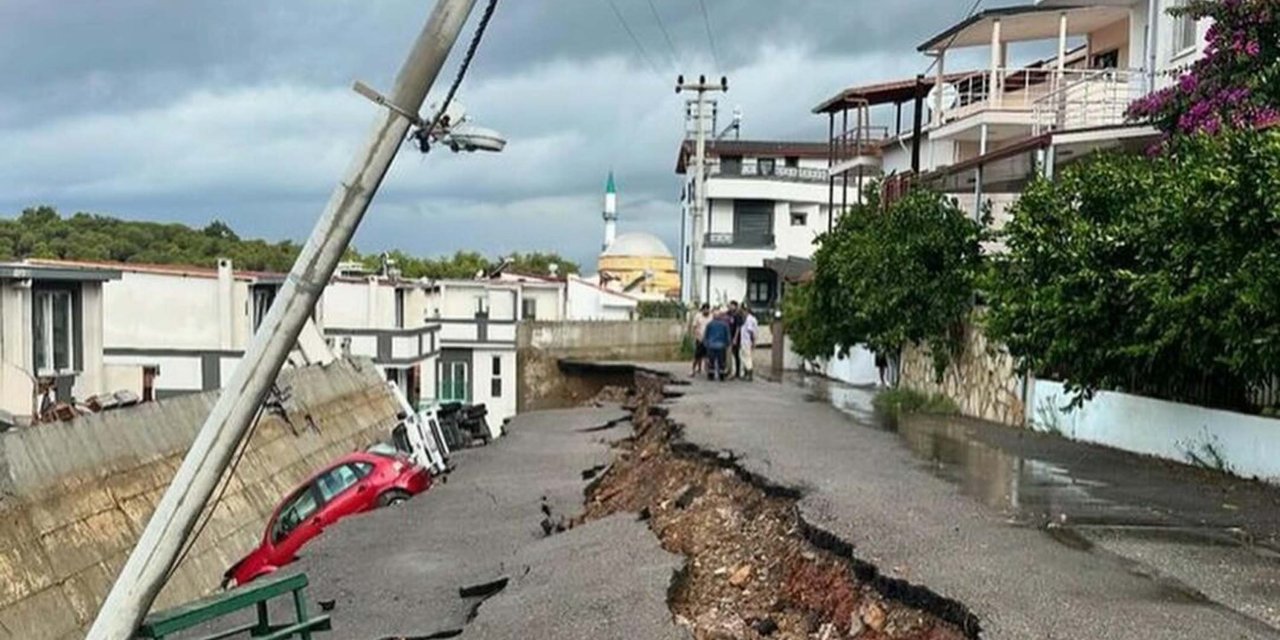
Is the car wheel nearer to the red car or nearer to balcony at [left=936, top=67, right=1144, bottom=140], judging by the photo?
the red car

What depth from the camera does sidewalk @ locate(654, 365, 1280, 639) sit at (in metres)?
6.55

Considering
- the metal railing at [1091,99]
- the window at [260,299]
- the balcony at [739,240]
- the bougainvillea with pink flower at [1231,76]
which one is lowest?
the window at [260,299]

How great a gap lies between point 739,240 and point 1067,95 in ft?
106

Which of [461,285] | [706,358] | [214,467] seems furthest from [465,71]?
[461,285]

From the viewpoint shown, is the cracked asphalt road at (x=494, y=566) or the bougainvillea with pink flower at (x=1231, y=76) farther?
the bougainvillea with pink flower at (x=1231, y=76)

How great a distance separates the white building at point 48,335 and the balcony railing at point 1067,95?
19614 millimetres

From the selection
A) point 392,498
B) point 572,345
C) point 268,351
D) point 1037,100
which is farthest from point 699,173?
point 268,351

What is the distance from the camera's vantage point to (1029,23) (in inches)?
1153

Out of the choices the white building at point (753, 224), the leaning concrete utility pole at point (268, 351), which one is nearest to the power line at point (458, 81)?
the leaning concrete utility pole at point (268, 351)

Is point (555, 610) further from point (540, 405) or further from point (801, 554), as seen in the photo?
point (540, 405)

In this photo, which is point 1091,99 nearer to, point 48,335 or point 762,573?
point 762,573

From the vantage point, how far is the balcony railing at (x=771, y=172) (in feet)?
189

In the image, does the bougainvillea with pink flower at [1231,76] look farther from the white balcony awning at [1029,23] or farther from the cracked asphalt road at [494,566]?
the white balcony awning at [1029,23]

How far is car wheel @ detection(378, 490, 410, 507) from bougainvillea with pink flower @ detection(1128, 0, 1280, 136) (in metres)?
10.7
